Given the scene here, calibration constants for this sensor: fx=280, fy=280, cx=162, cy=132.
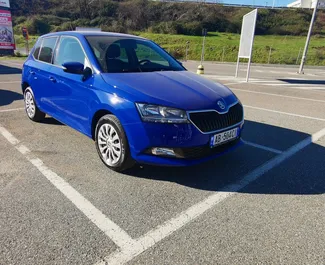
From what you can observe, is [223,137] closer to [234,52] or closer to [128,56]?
[128,56]

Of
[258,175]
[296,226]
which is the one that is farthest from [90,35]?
[296,226]

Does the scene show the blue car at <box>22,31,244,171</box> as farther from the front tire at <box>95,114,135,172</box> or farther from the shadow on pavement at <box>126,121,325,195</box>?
the shadow on pavement at <box>126,121,325,195</box>

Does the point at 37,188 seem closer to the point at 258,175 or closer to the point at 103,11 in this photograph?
the point at 258,175

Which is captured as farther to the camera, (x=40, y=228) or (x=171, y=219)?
(x=171, y=219)

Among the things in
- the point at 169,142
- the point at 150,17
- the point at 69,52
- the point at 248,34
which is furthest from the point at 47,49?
the point at 150,17

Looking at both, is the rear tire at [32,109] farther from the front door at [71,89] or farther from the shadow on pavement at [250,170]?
the shadow on pavement at [250,170]

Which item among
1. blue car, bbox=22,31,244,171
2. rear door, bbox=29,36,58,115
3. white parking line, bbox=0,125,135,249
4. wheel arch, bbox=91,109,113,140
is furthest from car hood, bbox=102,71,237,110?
rear door, bbox=29,36,58,115

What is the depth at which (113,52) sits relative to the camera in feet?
12.8

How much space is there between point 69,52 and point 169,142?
2.28m

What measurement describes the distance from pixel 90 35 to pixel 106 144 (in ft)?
5.68

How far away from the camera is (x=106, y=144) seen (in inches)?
137

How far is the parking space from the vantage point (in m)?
2.19

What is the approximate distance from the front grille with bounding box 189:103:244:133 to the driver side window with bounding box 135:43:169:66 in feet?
4.82

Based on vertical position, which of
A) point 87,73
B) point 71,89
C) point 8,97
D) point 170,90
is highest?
point 87,73
